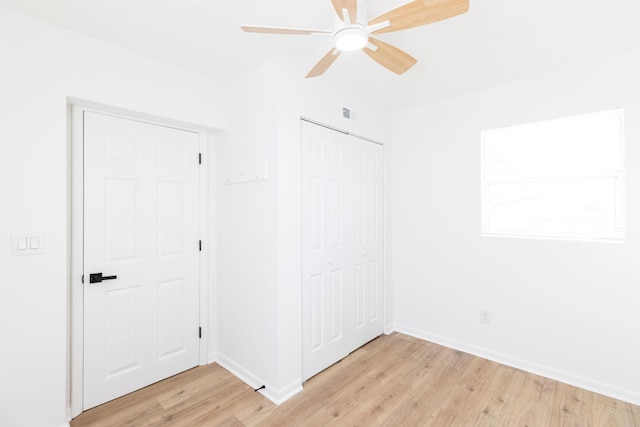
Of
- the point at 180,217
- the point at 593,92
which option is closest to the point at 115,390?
the point at 180,217

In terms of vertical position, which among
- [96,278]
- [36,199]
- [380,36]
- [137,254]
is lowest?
[96,278]

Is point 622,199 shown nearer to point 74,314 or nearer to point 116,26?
point 116,26

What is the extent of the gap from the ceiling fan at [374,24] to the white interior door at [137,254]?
144 cm

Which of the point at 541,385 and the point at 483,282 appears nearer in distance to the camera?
the point at 541,385

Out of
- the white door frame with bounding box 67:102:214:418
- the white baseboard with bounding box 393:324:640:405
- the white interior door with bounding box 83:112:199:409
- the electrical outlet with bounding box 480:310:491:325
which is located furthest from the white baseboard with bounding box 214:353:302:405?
the electrical outlet with bounding box 480:310:491:325

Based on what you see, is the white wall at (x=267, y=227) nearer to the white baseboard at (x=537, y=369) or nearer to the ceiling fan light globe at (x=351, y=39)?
the ceiling fan light globe at (x=351, y=39)

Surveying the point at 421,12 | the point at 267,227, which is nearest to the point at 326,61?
the point at 421,12

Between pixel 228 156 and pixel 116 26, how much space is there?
1.13 metres

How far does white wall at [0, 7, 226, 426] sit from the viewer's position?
1.67m

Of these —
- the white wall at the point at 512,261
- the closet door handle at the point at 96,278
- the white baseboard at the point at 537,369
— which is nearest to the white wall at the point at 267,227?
the closet door handle at the point at 96,278

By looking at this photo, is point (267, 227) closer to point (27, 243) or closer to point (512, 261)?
point (27, 243)

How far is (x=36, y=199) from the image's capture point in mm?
1763

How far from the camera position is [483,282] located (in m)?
2.85

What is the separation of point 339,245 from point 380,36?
1.70 m
